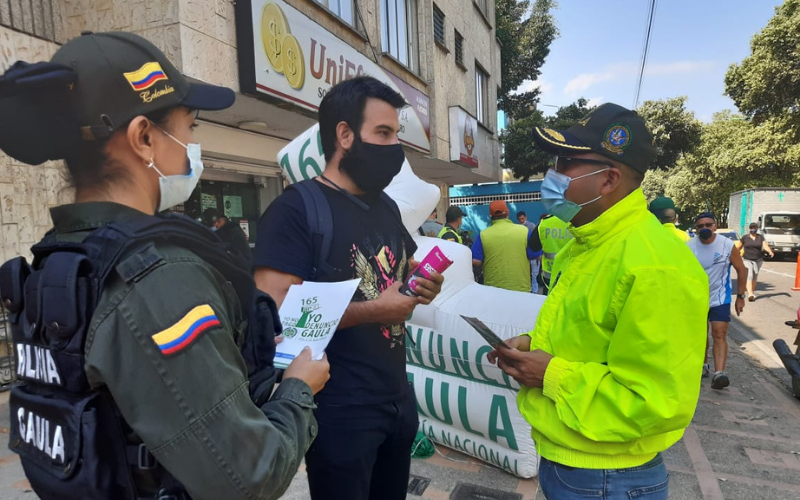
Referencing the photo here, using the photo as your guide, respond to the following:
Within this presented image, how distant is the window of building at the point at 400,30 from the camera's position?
9789 millimetres

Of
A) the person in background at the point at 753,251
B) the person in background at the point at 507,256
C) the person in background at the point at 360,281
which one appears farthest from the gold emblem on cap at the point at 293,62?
the person in background at the point at 753,251

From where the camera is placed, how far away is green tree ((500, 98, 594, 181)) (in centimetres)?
1978

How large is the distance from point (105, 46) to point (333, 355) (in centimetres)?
111

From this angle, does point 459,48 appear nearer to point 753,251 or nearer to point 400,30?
point 400,30

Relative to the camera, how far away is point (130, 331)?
2.56ft

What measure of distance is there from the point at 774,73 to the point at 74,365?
25170mm

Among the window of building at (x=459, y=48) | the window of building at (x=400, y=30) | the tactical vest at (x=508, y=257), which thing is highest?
the window of building at (x=459, y=48)

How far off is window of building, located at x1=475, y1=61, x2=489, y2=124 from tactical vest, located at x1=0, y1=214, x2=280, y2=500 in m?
17.0

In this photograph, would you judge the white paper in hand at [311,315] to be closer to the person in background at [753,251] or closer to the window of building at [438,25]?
the person in background at [753,251]

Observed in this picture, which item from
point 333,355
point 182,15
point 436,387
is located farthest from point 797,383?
point 182,15

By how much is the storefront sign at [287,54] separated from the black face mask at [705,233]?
345cm

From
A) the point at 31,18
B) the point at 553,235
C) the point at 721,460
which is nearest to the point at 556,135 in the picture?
the point at 721,460

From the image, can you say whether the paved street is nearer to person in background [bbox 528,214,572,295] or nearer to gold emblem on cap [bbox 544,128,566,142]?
person in background [bbox 528,214,572,295]

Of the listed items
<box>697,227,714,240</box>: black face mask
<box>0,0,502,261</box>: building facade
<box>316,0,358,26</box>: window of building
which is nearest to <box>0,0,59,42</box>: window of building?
<box>0,0,502,261</box>: building facade
